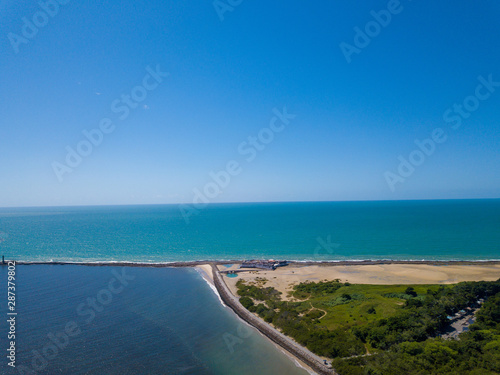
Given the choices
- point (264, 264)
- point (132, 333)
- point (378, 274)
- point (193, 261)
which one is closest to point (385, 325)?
point (132, 333)

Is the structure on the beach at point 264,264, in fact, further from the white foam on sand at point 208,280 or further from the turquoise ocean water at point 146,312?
the turquoise ocean water at point 146,312

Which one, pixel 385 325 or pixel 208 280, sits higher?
pixel 208 280

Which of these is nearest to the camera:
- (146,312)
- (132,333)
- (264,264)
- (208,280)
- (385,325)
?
(385,325)

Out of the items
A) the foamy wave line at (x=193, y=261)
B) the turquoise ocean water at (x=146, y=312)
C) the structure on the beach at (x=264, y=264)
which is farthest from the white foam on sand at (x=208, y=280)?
the structure on the beach at (x=264, y=264)

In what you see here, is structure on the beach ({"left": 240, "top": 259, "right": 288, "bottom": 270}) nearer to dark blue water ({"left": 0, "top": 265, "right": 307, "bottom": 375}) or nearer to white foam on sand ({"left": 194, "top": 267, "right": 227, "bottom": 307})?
white foam on sand ({"left": 194, "top": 267, "right": 227, "bottom": 307})

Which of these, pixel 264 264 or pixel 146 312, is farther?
pixel 264 264

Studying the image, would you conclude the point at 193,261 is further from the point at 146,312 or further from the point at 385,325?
the point at 385,325
